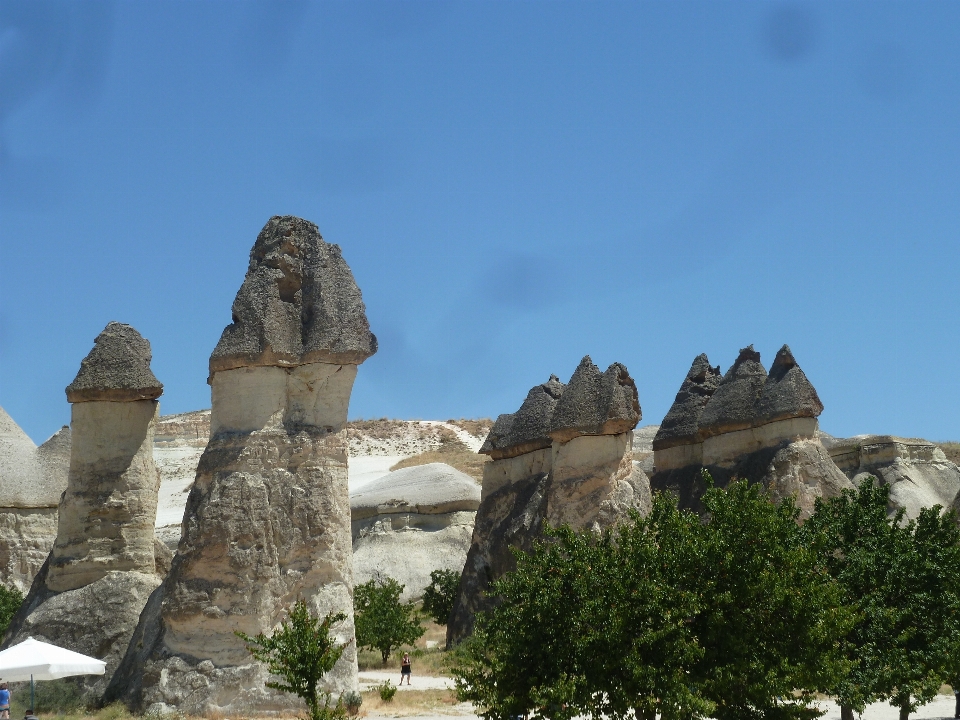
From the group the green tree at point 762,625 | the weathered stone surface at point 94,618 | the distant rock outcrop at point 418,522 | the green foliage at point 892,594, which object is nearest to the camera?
the green tree at point 762,625

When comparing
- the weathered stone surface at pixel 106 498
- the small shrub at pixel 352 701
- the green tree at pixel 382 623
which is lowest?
the small shrub at pixel 352 701

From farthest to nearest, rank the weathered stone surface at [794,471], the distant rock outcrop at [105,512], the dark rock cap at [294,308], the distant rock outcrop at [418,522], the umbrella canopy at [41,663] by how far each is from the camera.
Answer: the distant rock outcrop at [418,522] < the weathered stone surface at [794,471] < the distant rock outcrop at [105,512] < the dark rock cap at [294,308] < the umbrella canopy at [41,663]

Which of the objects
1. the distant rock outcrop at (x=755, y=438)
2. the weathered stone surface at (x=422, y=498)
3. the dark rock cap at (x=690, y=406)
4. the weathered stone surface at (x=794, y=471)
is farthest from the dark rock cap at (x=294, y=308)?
the weathered stone surface at (x=422, y=498)

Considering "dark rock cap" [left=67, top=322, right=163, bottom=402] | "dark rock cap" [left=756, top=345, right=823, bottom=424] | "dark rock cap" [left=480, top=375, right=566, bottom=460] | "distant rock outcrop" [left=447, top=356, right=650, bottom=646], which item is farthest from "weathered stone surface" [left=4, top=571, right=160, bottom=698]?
"dark rock cap" [left=756, top=345, right=823, bottom=424]

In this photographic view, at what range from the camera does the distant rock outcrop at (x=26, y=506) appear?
3400 centimetres

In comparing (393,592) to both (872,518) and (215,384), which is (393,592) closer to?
(215,384)

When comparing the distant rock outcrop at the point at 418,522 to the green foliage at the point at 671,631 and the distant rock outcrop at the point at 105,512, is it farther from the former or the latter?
the green foliage at the point at 671,631

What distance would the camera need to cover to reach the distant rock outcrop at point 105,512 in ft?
75.1

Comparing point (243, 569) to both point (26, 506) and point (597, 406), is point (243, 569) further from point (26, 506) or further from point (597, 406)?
point (26, 506)

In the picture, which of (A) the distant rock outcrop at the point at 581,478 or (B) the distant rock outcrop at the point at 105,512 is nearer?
(B) the distant rock outcrop at the point at 105,512

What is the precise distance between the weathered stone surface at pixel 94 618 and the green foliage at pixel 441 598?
13436 millimetres

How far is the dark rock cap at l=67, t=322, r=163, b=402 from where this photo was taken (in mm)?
24047

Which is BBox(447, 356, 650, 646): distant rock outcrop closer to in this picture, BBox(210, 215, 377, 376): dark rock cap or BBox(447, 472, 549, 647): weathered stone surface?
BBox(447, 472, 549, 647): weathered stone surface

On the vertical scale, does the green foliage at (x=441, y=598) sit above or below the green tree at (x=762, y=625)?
above
